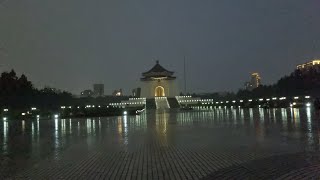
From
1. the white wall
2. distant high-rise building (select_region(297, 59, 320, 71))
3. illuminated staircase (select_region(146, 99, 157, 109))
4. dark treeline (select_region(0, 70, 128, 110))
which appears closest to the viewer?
dark treeline (select_region(0, 70, 128, 110))

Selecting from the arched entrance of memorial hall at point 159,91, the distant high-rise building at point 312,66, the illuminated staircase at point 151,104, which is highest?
the distant high-rise building at point 312,66

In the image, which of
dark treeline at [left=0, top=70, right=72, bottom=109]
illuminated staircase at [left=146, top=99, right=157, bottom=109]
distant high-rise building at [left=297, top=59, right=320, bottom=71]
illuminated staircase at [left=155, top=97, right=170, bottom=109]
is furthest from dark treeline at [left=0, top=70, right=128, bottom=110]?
distant high-rise building at [left=297, top=59, right=320, bottom=71]

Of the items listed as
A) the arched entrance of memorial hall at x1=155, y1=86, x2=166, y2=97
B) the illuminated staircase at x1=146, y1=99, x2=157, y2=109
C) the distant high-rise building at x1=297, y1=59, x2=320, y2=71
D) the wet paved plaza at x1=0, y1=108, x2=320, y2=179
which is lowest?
the wet paved plaza at x1=0, y1=108, x2=320, y2=179

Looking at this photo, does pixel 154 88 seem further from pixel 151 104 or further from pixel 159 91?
pixel 151 104

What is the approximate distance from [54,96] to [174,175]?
58447 millimetres

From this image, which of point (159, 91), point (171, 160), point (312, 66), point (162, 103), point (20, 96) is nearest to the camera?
point (171, 160)

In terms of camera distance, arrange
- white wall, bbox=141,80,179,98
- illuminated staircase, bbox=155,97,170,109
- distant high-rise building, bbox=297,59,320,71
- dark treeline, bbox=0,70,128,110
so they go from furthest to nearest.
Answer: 1. white wall, bbox=141,80,179,98
2. distant high-rise building, bbox=297,59,320,71
3. illuminated staircase, bbox=155,97,170,109
4. dark treeline, bbox=0,70,128,110

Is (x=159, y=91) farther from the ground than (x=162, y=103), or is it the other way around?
(x=159, y=91)

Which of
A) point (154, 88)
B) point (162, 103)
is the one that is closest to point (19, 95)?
point (162, 103)

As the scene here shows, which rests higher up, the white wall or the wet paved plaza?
the white wall

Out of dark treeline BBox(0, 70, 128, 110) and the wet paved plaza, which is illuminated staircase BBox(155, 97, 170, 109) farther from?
the wet paved plaza

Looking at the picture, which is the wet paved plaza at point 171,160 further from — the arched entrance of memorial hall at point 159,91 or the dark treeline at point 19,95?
the arched entrance of memorial hall at point 159,91

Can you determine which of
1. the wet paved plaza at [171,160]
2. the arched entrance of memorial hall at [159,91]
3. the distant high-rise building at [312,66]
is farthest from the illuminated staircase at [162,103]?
the wet paved plaza at [171,160]

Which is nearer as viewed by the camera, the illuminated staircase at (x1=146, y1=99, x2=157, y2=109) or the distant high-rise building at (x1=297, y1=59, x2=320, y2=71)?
the illuminated staircase at (x1=146, y1=99, x2=157, y2=109)
